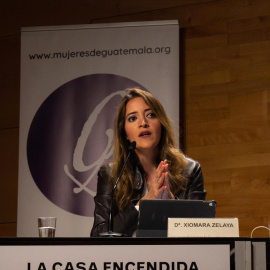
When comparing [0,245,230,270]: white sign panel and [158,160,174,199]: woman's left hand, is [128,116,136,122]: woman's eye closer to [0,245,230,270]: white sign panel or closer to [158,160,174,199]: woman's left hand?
[158,160,174,199]: woman's left hand

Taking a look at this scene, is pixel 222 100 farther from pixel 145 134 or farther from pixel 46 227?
pixel 46 227

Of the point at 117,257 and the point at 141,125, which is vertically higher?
the point at 141,125

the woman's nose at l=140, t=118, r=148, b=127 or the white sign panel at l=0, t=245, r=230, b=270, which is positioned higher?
the woman's nose at l=140, t=118, r=148, b=127

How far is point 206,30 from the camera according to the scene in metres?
4.62

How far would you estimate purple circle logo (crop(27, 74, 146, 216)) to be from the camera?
4.32m

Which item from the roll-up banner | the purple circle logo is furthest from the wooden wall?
the purple circle logo

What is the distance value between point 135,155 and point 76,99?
4.01 ft

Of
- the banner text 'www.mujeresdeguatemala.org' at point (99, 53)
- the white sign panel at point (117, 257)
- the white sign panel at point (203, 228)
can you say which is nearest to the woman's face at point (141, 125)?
the banner text 'www.mujeresdeguatemala.org' at point (99, 53)

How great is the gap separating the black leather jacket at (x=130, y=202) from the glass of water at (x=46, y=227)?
633 mm

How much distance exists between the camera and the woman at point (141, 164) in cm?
320

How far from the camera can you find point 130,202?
3119 millimetres

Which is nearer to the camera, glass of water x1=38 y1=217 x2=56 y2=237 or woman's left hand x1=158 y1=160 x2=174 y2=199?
glass of water x1=38 y1=217 x2=56 y2=237

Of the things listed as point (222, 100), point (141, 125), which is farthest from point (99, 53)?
point (141, 125)

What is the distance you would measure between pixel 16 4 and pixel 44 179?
64.3 inches
